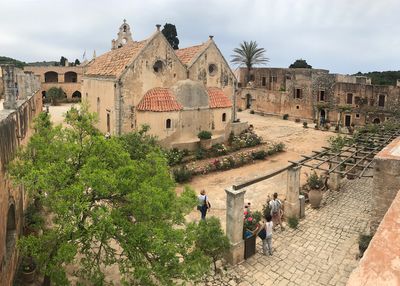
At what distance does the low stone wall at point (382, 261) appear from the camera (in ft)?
9.36

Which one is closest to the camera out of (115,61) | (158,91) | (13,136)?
(13,136)

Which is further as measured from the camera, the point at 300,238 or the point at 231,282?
the point at 300,238

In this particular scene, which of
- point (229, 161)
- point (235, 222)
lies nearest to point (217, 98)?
point (229, 161)

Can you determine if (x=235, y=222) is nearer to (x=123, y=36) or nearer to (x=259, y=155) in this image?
(x=259, y=155)

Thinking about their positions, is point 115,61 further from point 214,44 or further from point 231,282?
point 231,282

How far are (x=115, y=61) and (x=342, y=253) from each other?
19.9 meters

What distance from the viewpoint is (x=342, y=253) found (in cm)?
1234

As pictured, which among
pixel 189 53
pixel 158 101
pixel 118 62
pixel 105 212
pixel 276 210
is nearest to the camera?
pixel 105 212

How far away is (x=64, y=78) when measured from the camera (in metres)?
56.5

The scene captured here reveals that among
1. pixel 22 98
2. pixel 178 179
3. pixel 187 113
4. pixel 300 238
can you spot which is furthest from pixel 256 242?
pixel 187 113

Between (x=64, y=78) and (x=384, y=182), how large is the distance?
5516 cm

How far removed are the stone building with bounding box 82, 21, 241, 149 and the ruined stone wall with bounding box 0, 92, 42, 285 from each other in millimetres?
11040

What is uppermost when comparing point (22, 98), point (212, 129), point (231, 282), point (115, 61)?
point (115, 61)

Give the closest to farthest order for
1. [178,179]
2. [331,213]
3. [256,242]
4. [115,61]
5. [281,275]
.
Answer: [281,275] < [256,242] < [331,213] < [178,179] < [115,61]
